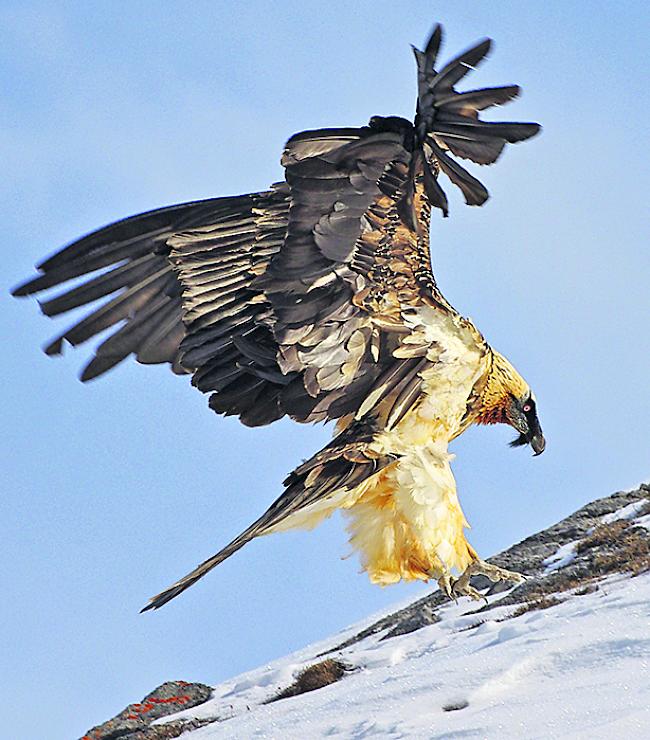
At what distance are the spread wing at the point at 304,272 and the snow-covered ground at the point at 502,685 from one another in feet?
10.1

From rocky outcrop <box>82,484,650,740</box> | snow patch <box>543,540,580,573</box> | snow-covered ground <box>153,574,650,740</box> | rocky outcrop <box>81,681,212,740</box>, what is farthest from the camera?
snow patch <box>543,540,580,573</box>

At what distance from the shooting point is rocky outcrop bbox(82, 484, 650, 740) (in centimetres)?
1716

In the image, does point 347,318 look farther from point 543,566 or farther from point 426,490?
point 543,566

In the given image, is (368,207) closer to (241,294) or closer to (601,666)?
(241,294)

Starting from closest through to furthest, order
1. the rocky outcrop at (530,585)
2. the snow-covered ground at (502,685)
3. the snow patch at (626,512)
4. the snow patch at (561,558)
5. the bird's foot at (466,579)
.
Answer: the bird's foot at (466,579) < the snow-covered ground at (502,685) < the rocky outcrop at (530,585) < the snow patch at (561,558) < the snow patch at (626,512)

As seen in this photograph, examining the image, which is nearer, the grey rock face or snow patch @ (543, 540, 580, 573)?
the grey rock face

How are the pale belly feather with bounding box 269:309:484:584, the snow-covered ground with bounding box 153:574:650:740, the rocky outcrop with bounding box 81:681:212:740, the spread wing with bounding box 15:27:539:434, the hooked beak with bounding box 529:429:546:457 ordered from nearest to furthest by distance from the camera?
the spread wing with bounding box 15:27:539:434 → the pale belly feather with bounding box 269:309:484:584 → the hooked beak with bounding box 529:429:546:457 → the snow-covered ground with bounding box 153:574:650:740 → the rocky outcrop with bounding box 81:681:212:740

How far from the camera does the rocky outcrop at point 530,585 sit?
56.3ft

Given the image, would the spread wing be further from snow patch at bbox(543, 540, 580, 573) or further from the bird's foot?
snow patch at bbox(543, 540, 580, 573)

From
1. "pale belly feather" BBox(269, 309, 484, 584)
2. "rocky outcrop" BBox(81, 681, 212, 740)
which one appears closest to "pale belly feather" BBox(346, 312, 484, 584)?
"pale belly feather" BBox(269, 309, 484, 584)

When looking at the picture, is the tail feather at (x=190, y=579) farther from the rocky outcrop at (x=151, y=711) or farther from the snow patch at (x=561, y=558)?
the snow patch at (x=561, y=558)

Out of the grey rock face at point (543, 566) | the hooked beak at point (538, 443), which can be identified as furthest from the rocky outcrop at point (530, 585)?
the hooked beak at point (538, 443)

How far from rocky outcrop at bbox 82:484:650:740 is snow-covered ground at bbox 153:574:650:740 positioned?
1.75 feet

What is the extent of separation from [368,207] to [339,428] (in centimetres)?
164
